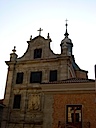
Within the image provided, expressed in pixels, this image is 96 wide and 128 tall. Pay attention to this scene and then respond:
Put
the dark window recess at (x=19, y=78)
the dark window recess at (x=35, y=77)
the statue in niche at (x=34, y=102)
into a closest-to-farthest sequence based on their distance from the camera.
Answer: the statue in niche at (x=34, y=102) < the dark window recess at (x=35, y=77) < the dark window recess at (x=19, y=78)

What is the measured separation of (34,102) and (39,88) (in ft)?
5.71

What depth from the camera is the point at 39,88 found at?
24016 millimetres

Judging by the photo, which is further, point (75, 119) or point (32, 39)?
point (32, 39)

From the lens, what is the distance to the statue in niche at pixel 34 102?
2331 centimetres

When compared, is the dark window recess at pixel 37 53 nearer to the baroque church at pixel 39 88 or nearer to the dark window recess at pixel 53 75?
the baroque church at pixel 39 88

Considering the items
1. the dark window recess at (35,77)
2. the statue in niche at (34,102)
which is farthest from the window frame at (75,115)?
the dark window recess at (35,77)

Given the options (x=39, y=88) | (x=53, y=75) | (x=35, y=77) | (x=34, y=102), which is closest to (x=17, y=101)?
(x=34, y=102)

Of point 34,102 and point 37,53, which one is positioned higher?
point 37,53

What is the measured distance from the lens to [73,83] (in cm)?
1466

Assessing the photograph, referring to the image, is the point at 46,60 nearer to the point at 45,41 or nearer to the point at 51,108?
the point at 45,41

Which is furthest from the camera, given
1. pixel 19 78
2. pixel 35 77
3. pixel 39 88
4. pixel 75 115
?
pixel 19 78

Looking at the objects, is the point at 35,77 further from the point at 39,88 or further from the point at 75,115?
the point at 75,115

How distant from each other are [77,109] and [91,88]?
180 centimetres

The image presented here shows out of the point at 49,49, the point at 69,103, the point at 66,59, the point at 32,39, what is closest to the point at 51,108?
the point at 69,103
